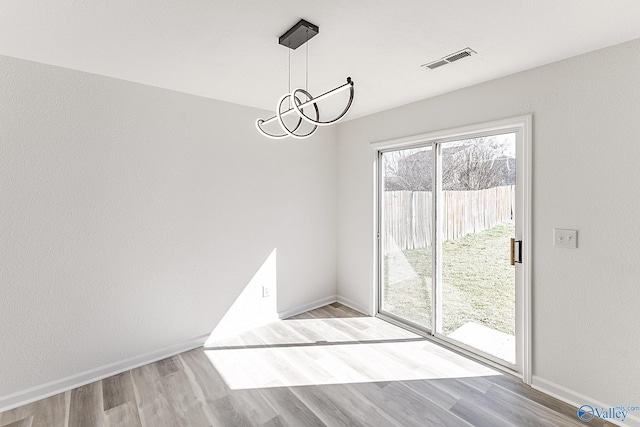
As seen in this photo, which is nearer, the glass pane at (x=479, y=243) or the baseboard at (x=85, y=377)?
the baseboard at (x=85, y=377)

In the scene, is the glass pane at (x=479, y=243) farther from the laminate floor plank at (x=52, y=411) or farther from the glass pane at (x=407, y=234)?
the laminate floor plank at (x=52, y=411)

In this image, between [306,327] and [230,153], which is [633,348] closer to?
[306,327]

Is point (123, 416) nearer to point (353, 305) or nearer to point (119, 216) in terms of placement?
point (119, 216)

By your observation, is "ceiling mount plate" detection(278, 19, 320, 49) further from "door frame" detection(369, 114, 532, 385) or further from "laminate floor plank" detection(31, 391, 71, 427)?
"laminate floor plank" detection(31, 391, 71, 427)

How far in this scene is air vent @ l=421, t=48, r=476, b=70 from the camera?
199cm

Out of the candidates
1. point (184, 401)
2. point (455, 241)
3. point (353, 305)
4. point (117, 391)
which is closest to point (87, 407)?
point (117, 391)

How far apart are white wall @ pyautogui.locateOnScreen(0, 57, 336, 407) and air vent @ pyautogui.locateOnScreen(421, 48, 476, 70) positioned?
5.80 feet

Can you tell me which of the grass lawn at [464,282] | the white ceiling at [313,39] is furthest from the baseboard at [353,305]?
the white ceiling at [313,39]

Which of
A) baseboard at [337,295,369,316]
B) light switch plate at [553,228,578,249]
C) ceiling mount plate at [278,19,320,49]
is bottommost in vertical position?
baseboard at [337,295,369,316]

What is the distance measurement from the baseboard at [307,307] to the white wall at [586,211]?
228cm

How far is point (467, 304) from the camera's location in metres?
2.81

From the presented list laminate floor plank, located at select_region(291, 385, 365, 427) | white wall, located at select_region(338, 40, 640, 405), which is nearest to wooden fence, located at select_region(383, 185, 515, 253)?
white wall, located at select_region(338, 40, 640, 405)

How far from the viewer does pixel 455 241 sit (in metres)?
2.88

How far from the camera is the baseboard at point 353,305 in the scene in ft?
12.1
